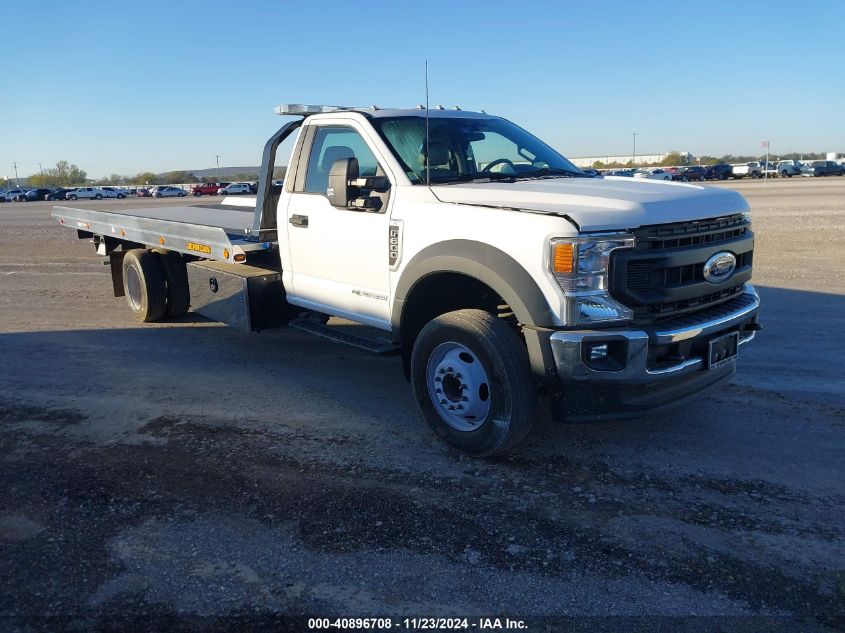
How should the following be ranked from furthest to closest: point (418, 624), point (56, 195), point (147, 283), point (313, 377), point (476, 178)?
point (56, 195) → point (147, 283) → point (313, 377) → point (476, 178) → point (418, 624)

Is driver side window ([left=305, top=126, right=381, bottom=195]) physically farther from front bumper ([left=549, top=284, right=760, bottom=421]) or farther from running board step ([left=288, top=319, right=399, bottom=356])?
front bumper ([left=549, top=284, right=760, bottom=421])

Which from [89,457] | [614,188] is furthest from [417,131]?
[89,457]

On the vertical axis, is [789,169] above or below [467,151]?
above

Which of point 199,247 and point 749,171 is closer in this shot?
point 199,247

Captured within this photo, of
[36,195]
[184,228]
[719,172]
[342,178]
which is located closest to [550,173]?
[342,178]

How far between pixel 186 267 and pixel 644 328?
5.38 m

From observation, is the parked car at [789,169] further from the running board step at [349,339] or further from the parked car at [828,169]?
the running board step at [349,339]

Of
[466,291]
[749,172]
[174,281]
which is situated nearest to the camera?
[466,291]

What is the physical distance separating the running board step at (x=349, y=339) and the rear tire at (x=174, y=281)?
2.46 m

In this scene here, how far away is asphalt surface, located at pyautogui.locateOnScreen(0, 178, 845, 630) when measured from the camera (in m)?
3.07

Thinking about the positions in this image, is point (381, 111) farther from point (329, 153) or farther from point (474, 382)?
point (474, 382)

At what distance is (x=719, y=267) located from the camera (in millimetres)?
4340

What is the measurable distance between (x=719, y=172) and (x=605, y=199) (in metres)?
61.6

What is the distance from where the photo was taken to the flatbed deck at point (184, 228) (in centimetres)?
638
